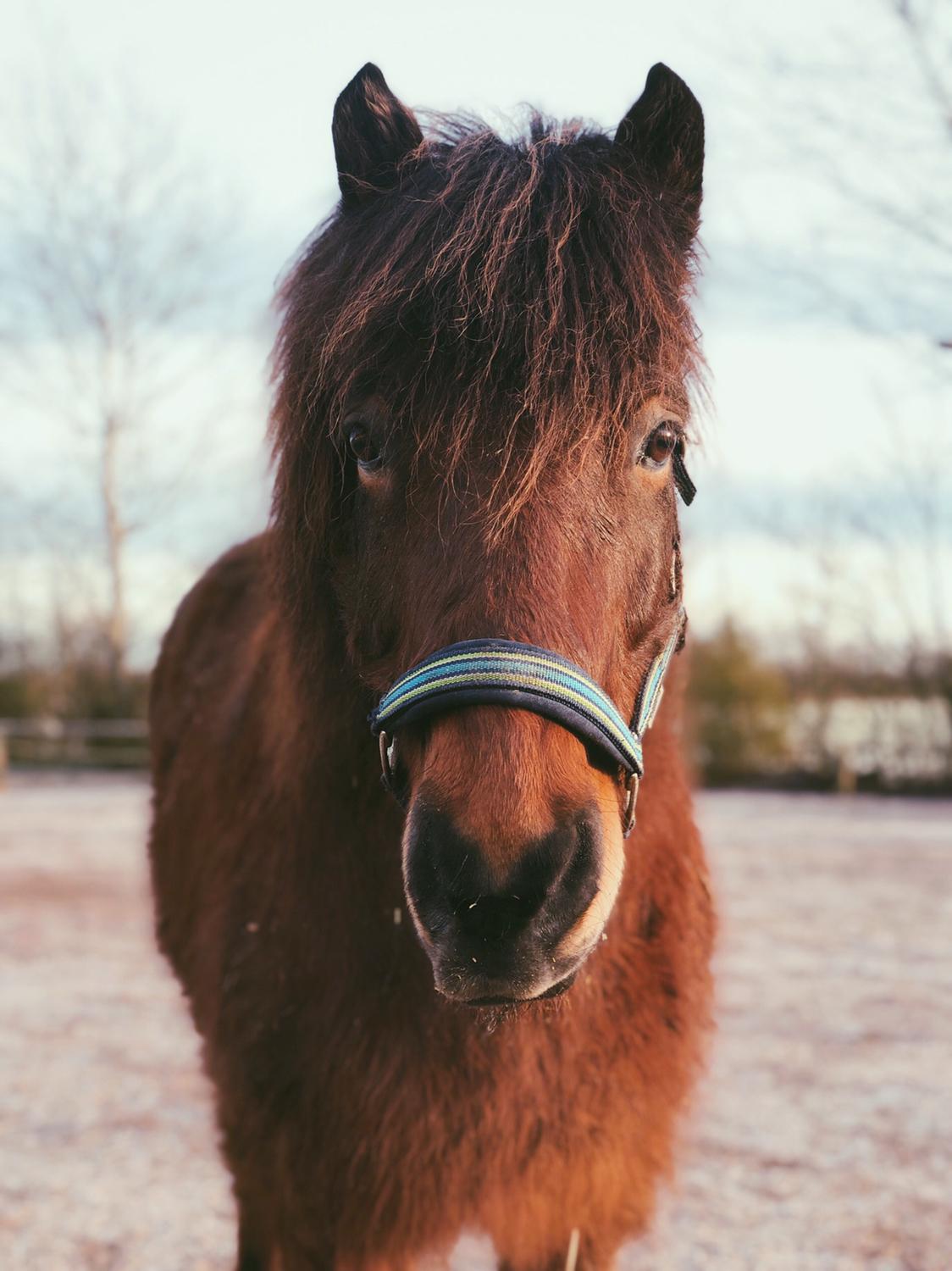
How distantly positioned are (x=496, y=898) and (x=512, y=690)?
0.28 meters

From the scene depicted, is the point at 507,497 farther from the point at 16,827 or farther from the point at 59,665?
the point at 59,665

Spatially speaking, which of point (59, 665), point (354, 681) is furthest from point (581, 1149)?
point (59, 665)

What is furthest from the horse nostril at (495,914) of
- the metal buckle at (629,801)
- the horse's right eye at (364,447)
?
Result: the horse's right eye at (364,447)

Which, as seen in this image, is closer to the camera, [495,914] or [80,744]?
[495,914]

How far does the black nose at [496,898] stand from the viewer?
141 cm

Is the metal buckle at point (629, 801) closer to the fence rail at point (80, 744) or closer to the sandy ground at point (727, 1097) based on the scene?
the sandy ground at point (727, 1097)

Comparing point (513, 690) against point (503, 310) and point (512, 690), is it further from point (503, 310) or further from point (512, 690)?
point (503, 310)

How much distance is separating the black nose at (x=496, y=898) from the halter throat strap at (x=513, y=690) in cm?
15

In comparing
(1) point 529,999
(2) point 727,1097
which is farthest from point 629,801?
(2) point 727,1097

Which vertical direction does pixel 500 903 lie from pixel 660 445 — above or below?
below

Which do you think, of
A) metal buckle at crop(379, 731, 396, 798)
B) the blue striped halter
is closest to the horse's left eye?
the blue striped halter

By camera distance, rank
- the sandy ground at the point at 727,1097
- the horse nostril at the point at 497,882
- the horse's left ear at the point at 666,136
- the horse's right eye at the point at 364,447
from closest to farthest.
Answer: the horse nostril at the point at 497,882 < the horse's right eye at the point at 364,447 < the horse's left ear at the point at 666,136 < the sandy ground at the point at 727,1097

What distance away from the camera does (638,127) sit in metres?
2.07

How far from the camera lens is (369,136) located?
2076mm
